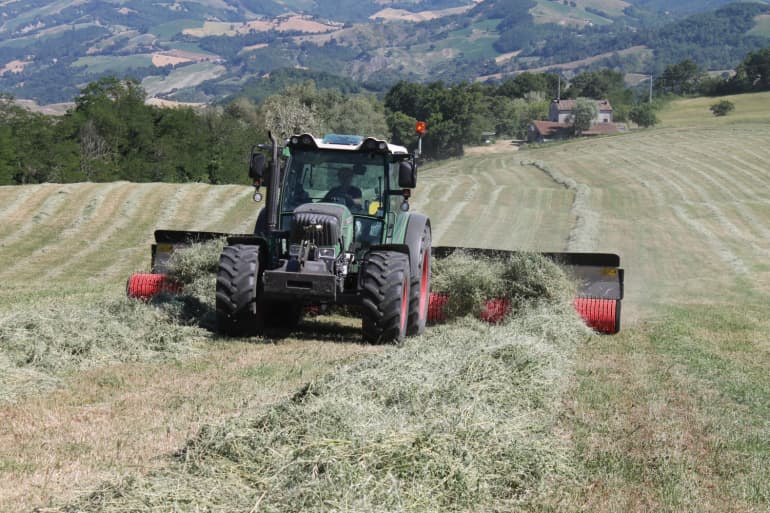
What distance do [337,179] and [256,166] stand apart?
38.1 inches

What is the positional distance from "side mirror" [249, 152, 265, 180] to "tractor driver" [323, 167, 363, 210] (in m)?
0.80

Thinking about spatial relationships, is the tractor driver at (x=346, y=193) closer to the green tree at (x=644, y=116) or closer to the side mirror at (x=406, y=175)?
the side mirror at (x=406, y=175)

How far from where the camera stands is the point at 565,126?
115 m

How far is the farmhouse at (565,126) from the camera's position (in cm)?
10844

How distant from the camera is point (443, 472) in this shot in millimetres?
4883

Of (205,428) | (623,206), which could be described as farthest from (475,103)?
(205,428)

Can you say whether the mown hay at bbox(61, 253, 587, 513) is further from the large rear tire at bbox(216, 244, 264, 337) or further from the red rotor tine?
the red rotor tine

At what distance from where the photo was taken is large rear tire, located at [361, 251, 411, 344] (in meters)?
9.62

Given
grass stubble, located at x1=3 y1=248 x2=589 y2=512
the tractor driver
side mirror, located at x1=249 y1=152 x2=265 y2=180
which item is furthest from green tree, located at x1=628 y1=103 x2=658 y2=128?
grass stubble, located at x1=3 y1=248 x2=589 y2=512

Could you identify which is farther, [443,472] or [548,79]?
[548,79]

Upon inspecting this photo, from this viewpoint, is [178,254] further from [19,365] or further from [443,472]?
[443,472]

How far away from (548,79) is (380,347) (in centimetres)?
14881

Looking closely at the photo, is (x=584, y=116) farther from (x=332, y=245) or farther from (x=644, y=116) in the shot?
(x=332, y=245)

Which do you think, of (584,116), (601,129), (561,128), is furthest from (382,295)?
(561,128)
